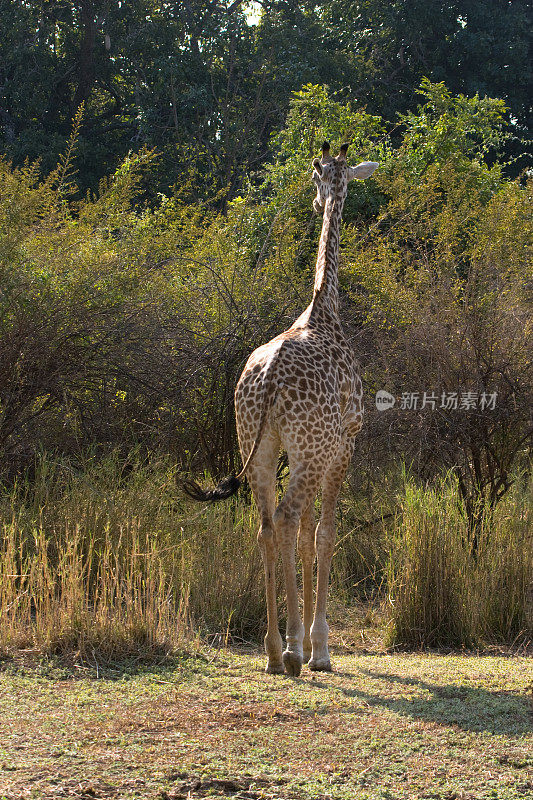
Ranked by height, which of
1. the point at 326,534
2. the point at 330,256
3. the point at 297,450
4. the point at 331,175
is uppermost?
the point at 331,175

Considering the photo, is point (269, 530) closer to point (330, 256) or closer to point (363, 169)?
point (330, 256)

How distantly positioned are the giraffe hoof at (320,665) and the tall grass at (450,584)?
940 millimetres

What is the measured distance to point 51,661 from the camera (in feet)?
15.4

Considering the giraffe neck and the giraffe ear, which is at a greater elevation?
the giraffe ear

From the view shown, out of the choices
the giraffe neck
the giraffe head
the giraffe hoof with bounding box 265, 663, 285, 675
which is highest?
the giraffe head

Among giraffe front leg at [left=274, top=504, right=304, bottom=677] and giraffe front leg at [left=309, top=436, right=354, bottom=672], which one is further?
giraffe front leg at [left=309, top=436, right=354, bottom=672]

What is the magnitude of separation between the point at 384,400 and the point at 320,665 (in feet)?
10.8

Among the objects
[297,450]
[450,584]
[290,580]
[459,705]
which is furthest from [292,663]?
[450,584]

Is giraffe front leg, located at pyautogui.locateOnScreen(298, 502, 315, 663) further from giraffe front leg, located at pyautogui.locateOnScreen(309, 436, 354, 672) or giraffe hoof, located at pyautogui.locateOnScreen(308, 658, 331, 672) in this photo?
giraffe hoof, located at pyautogui.locateOnScreen(308, 658, 331, 672)

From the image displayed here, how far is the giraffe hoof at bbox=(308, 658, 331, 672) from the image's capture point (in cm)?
507

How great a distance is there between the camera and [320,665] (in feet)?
16.7

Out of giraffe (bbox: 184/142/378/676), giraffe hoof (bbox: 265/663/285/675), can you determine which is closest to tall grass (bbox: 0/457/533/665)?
giraffe hoof (bbox: 265/663/285/675)

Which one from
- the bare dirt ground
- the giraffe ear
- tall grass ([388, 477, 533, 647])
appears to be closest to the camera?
the bare dirt ground

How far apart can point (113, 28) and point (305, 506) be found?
18416mm
